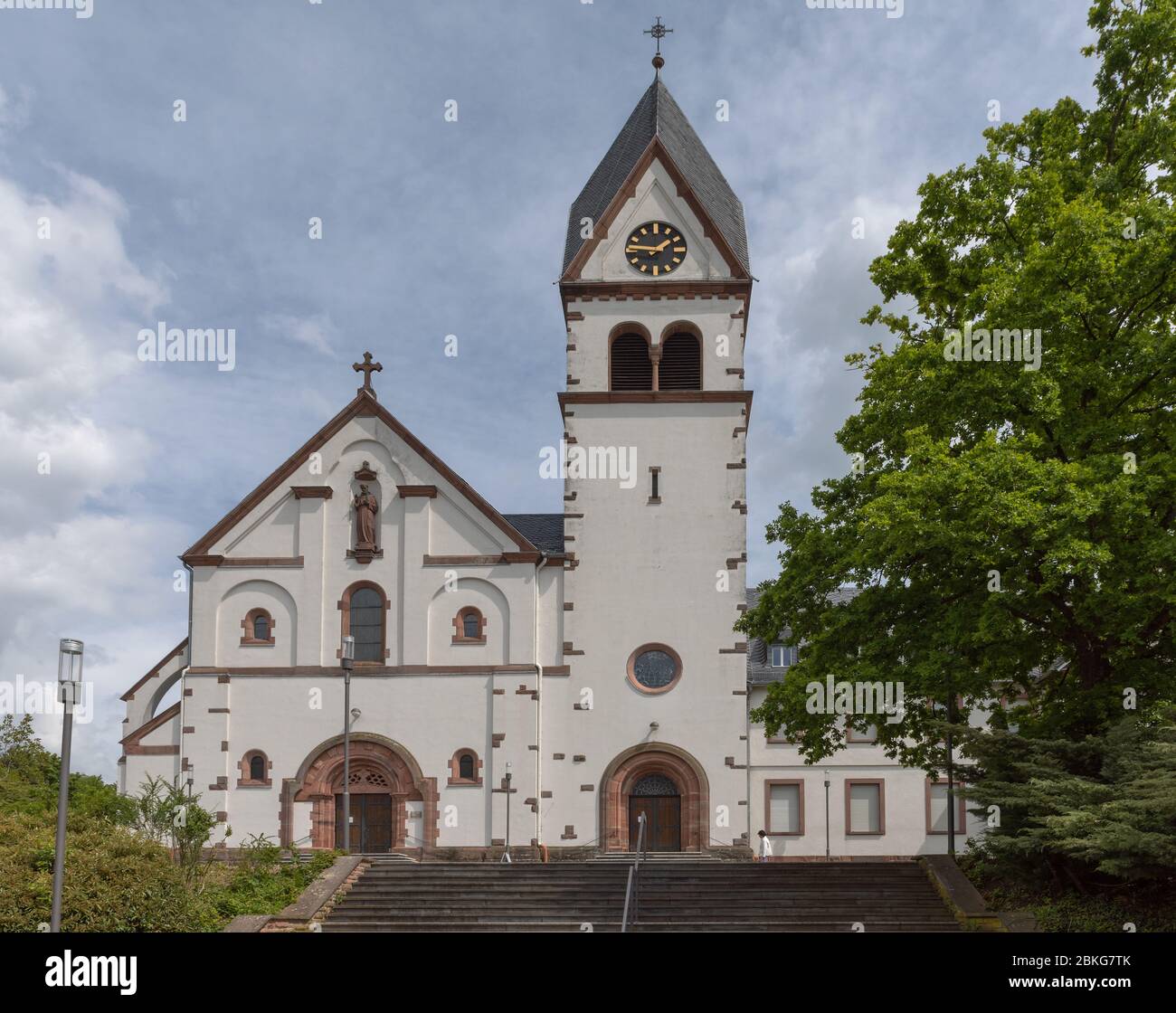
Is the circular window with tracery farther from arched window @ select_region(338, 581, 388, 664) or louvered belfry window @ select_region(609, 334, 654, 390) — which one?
louvered belfry window @ select_region(609, 334, 654, 390)

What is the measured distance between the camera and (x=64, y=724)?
61.8 ft

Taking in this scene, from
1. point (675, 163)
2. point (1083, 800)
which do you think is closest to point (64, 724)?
point (1083, 800)

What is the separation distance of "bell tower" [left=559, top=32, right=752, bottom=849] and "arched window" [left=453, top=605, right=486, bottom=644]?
2391mm

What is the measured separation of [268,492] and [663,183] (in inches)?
577

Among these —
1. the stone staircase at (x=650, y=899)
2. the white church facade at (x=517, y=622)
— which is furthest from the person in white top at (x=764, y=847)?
the stone staircase at (x=650, y=899)

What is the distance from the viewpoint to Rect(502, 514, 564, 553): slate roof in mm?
37875

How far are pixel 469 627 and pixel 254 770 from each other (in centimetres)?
695

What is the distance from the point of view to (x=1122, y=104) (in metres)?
24.0

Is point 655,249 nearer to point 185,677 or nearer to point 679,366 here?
point 679,366

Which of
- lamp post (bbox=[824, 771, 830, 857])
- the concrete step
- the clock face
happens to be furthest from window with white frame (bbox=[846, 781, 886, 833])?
the concrete step

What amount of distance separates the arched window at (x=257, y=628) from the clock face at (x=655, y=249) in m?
14.5

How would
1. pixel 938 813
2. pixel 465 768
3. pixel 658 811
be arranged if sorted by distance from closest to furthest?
pixel 465 768, pixel 658 811, pixel 938 813
